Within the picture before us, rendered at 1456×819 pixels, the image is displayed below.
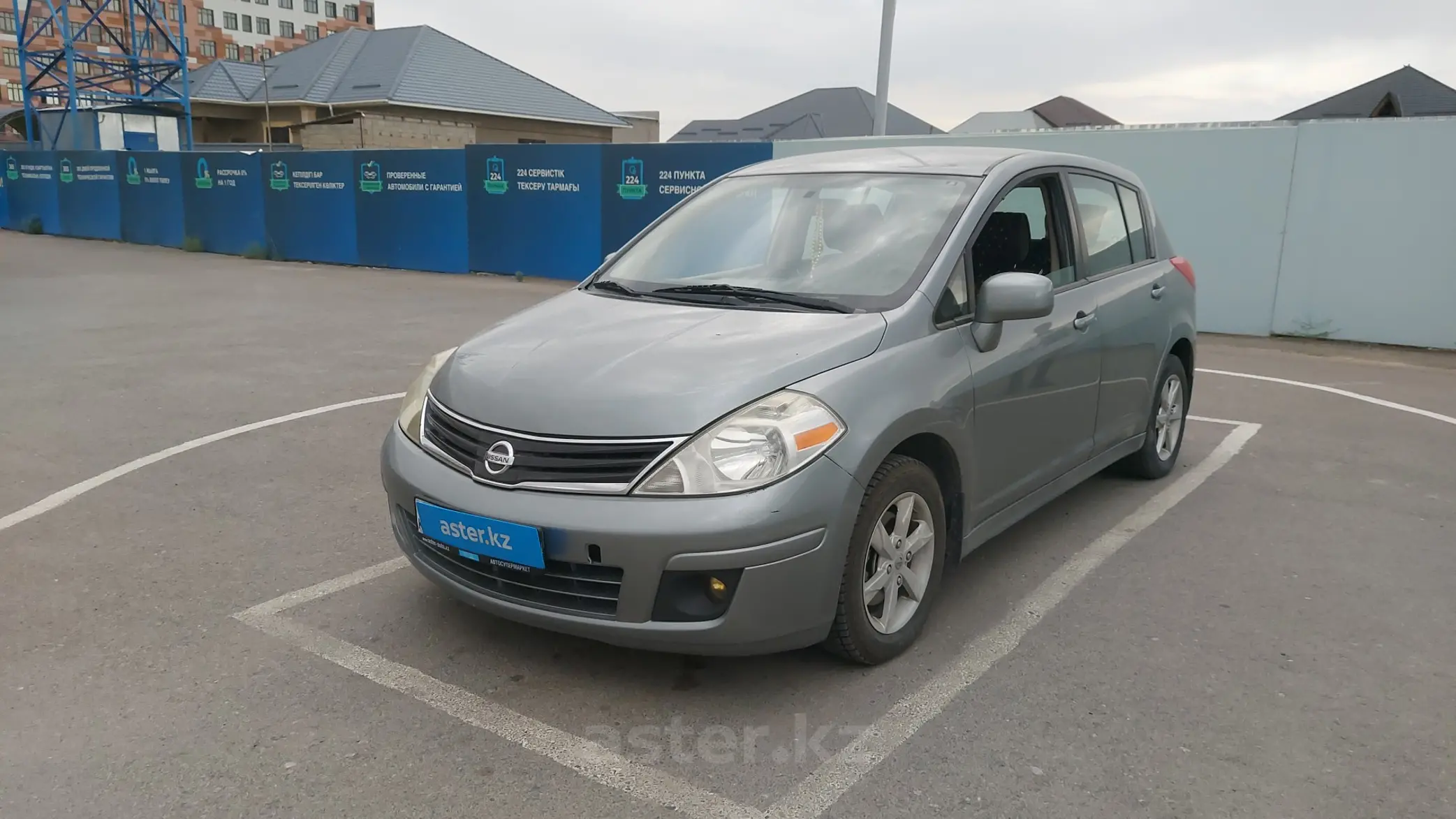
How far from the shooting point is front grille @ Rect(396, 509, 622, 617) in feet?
10.0

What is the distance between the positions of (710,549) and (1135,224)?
3.44 metres

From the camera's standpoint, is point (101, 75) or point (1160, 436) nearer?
point (1160, 436)

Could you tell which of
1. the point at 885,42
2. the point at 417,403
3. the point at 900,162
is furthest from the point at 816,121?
the point at 417,403

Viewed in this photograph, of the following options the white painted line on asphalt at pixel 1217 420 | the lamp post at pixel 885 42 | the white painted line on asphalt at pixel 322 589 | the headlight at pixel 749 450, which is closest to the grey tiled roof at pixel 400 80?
the lamp post at pixel 885 42

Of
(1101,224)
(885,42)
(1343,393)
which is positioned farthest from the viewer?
(885,42)

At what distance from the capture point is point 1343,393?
8281 mm

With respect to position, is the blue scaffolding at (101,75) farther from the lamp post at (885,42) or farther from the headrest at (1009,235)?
the headrest at (1009,235)

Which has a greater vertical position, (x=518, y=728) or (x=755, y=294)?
(x=755, y=294)

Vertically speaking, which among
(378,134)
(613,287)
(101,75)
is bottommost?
(613,287)

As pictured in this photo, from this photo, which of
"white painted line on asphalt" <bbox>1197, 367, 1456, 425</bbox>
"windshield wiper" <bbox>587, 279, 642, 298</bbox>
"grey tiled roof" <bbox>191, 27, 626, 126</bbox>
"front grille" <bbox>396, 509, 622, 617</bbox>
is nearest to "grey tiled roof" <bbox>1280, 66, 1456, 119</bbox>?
"white painted line on asphalt" <bbox>1197, 367, 1456, 425</bbox>

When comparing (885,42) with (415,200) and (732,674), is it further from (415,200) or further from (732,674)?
(732,674)

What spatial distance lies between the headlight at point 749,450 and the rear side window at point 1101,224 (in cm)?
217

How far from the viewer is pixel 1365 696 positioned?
3.33 meters

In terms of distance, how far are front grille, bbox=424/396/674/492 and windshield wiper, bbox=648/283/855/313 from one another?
3.13 feet
